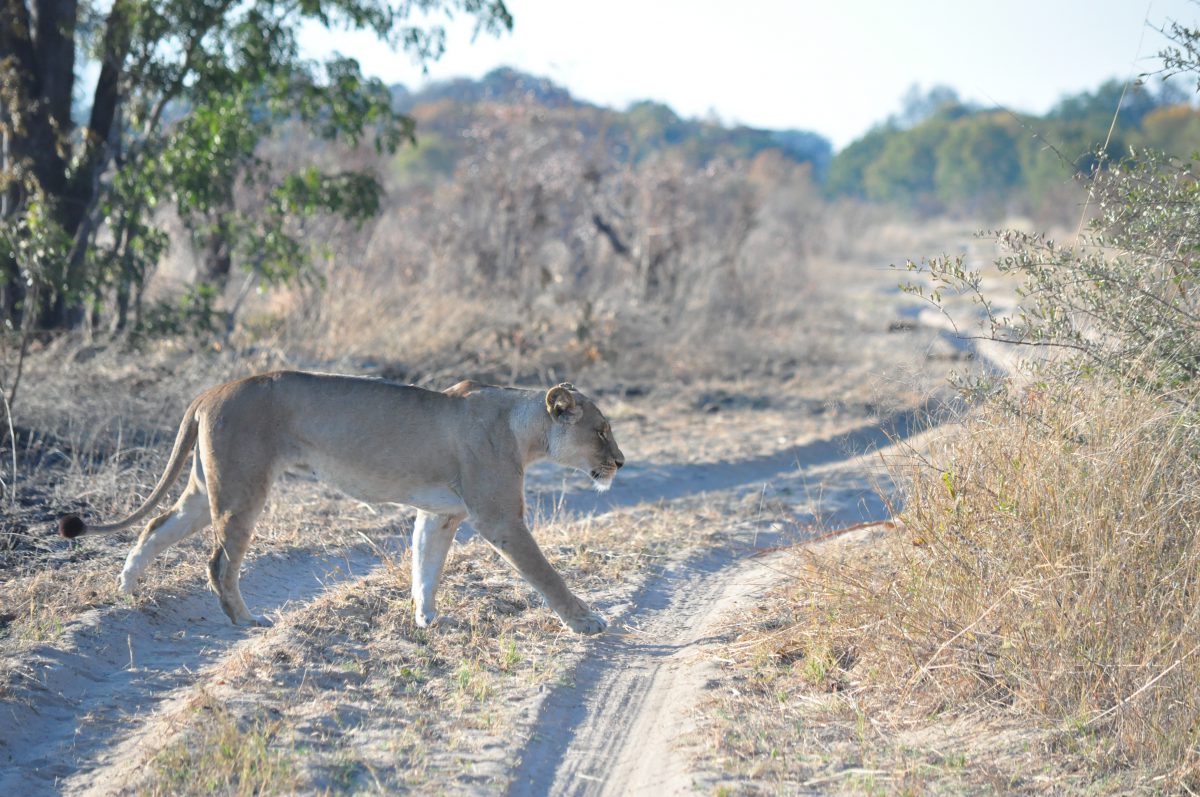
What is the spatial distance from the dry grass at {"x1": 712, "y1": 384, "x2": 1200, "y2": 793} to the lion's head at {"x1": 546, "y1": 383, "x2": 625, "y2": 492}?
117cm

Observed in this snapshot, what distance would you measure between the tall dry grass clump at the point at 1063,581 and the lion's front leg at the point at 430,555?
1.92 meters

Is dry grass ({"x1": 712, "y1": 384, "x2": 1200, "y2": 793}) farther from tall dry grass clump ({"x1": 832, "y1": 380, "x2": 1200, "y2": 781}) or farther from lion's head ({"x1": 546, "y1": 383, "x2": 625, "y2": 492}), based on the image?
lion's head ({"x1": 546, "y1": 383, "x2": 625, "y2": 492})

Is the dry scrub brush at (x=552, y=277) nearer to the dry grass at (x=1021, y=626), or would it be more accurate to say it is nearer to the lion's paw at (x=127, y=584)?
the lion's paw at (x=127, y=584)

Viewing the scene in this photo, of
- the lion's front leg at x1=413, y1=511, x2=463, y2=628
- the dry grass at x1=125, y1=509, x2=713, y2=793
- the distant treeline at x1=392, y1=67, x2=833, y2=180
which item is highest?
the distant treeline at x1=392, y1=67, x2=833, y2=180

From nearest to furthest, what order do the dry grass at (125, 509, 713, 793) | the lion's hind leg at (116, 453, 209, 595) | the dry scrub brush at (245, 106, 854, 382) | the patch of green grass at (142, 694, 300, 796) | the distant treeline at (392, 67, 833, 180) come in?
the patch of green grass at (142, 694, 300, 796), the dry grass at (125, 509, 713, 793), the lion's hind leg at (116, 453, 209, 595), the dry scrub brush at (245, 106, 854, 382), the distant treeline at (392, 67, 833, 180)

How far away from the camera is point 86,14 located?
11375 mm

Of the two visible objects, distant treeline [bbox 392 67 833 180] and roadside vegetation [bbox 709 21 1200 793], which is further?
distant treeline [bbox 392 67 833 180]

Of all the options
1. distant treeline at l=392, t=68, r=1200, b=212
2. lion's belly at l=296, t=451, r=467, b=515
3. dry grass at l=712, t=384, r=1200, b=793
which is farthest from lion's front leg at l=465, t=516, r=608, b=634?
distant treeline at l=392, t=68, r=1200, b=212

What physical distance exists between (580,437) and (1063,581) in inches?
94.3

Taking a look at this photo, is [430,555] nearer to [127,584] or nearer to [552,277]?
[127,584]

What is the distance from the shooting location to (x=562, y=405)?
584cm

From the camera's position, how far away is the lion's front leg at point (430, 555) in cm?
576

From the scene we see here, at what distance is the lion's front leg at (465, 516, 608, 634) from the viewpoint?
556 cm

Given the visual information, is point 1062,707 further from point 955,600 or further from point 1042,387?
point 1042,387
